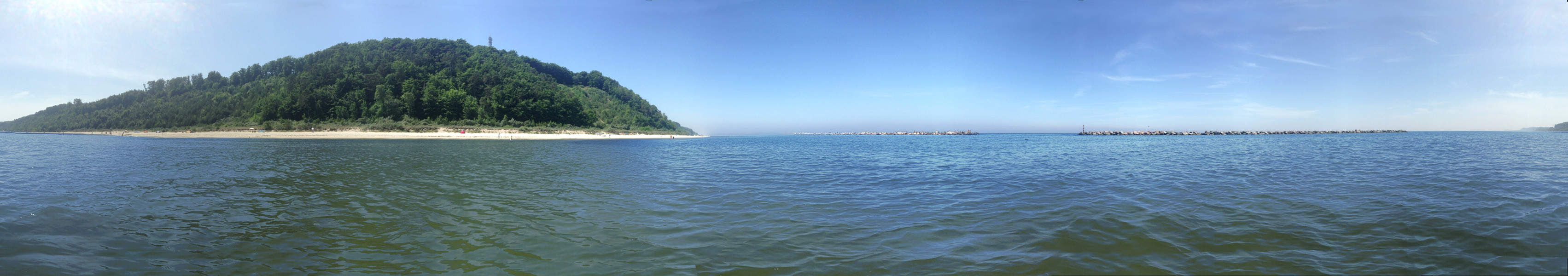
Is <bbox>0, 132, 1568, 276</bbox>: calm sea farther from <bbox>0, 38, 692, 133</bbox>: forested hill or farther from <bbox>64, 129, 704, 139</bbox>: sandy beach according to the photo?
<bbox>0, 38, 692, 133</bbox>: forested hill

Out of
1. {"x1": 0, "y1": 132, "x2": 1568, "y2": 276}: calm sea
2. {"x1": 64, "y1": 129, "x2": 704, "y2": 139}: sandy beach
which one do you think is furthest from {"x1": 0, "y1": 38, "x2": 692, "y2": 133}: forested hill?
{"x1": 0, "y1": 132, "x2": 1568, "y2": 276}: calm sea

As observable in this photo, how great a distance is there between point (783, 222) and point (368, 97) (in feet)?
375

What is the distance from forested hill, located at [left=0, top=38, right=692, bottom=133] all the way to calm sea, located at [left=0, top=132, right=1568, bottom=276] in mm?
81158

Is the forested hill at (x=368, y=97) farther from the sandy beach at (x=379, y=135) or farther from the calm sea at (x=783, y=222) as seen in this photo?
the calm sea at (x=783, y=222)

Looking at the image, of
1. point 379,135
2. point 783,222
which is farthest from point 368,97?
point 783,222

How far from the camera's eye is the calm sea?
5527 millimetres

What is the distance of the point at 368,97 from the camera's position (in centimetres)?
9250

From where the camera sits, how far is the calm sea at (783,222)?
5527 millimetres

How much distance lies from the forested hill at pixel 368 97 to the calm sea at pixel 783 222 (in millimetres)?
81158

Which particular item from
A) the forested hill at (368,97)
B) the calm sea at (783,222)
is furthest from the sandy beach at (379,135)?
the calm sea at (783,222)

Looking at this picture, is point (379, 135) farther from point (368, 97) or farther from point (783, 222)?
point (783, 222)

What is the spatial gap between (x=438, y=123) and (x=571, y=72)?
70.5m

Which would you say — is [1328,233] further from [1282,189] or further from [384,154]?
[384,154]

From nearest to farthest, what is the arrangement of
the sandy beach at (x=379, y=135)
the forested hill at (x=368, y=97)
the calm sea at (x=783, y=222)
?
the calm sea at (x=783, y=222) < the sandy beach at (x=379, y=135) < the forested hill at (x=368, y=97)
